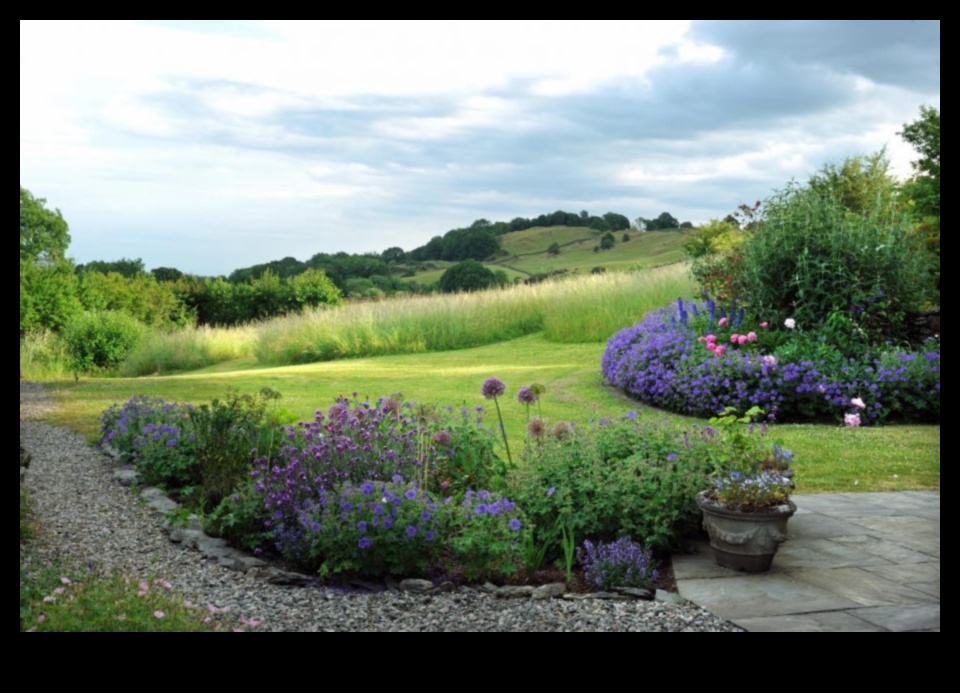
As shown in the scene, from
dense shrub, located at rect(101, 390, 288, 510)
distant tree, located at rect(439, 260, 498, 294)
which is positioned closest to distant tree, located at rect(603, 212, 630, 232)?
distant tree, located at rect(439, 260, 498, 294)

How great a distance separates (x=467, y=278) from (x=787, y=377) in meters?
4.13

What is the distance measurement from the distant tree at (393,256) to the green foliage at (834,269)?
131 inches

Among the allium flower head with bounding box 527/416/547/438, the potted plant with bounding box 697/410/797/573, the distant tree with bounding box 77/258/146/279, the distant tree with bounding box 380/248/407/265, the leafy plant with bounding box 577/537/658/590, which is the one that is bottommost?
the leafy plant with bounding box 577/537/658/590

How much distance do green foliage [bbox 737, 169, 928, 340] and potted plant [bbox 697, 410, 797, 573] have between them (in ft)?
15.1

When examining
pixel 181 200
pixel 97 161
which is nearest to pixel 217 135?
pixel 181 200

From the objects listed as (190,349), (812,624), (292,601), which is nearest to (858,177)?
(190,349)

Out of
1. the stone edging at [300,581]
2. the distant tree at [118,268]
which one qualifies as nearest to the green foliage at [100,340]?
the distant tree at [118,268]

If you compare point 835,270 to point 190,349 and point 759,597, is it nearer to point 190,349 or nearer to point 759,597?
point 759,597

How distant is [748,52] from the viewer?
3.87 meters

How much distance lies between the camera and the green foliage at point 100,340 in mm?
7871

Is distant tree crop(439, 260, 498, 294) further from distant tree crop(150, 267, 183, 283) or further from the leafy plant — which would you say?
the leafy plant

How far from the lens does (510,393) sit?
7.91 m

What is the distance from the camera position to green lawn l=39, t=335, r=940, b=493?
17.2 ft
